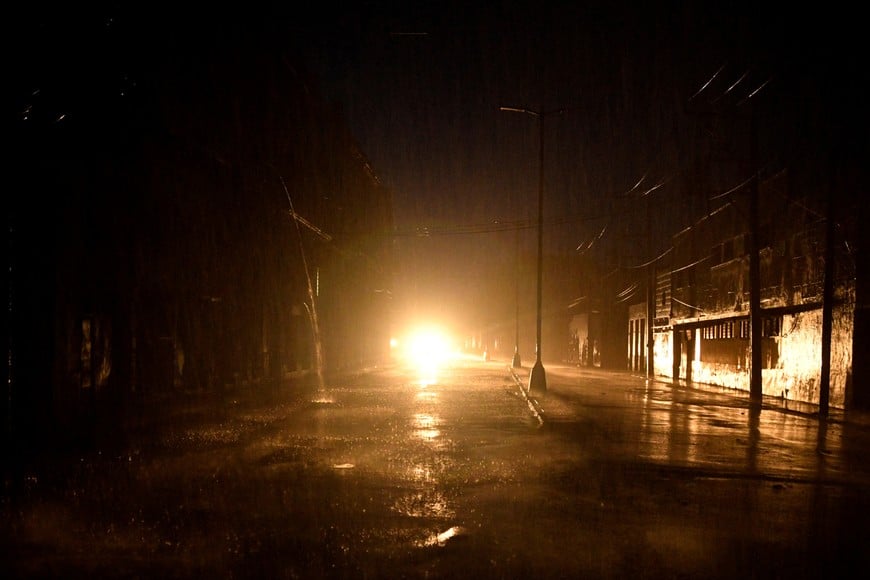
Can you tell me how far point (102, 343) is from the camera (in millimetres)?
15883

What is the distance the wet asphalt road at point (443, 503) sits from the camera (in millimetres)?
5578

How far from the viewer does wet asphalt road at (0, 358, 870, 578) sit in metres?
5.58

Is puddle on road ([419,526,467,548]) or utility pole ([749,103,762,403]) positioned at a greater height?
utility pole ([749,103,762,403])

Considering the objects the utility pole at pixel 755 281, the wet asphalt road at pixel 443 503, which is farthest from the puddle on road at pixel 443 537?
the utility pole at pixel 755 281

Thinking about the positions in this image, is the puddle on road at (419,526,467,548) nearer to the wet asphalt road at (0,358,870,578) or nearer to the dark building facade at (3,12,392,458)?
the wet asphalt road at (0,358,870,578)

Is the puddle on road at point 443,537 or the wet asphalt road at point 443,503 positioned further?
the puddle on road at point 443,537

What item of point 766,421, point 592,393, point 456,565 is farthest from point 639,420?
point 456,565

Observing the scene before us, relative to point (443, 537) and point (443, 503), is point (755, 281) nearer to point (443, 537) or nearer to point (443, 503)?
point (443, 503)

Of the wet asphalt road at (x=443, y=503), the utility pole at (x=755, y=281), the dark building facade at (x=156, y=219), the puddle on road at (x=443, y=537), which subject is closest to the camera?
the wet asphalt road at (x=443, y=503)

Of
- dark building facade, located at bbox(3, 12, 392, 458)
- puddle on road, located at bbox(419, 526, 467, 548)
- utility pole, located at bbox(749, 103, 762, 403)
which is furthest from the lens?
utility pole, located at bbox(749, 103, 762, 403)

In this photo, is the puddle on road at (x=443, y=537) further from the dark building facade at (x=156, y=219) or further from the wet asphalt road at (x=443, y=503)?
the dark building facade at (x=156, y=219)

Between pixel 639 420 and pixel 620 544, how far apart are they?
1116 cm

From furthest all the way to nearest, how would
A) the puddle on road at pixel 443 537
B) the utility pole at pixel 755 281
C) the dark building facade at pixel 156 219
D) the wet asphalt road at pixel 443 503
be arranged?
the utility pole at pixel 755 281 → the dark building facade at pixel 156 219 → the puddle on road at pixel 443 537 → the wet asphalt road at pixel 443 503

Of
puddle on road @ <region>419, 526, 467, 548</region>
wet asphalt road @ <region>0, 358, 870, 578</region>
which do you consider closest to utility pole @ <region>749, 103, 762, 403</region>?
wet asphalt road @ <region>0, 358, 870, 578</region>
